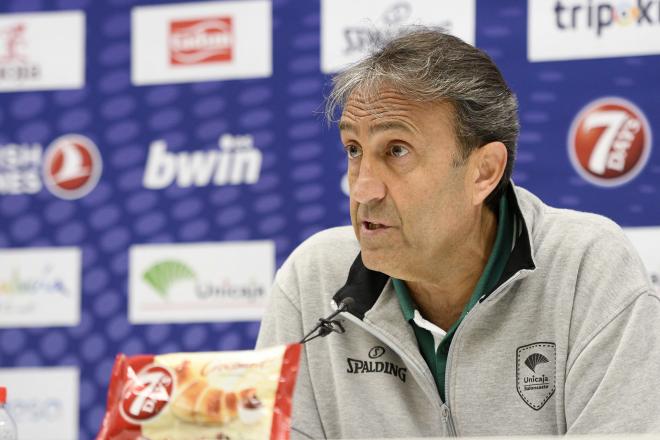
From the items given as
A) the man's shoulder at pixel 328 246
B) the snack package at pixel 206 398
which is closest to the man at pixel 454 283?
the man's shoulder at pixel 328 246

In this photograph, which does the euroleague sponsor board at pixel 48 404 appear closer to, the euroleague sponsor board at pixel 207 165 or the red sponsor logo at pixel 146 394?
the euroleague sponsor board at pixel 207 165

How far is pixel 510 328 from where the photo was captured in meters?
1.69

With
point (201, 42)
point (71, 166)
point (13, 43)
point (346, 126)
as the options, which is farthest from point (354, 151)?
point (13, 43)

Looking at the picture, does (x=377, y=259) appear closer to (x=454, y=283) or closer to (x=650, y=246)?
(x=454, y=283)

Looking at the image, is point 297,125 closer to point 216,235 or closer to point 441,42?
point 216,235

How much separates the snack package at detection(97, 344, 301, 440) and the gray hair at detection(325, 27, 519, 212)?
68 centimetres

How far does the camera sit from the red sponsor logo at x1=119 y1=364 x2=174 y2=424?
112cm

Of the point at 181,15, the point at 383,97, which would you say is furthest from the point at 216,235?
the point at 383,97

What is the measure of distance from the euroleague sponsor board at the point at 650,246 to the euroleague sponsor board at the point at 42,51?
6.39ft

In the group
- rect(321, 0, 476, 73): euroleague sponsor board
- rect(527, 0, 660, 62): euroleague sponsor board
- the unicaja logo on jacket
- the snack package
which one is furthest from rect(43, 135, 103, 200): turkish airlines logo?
the snack package

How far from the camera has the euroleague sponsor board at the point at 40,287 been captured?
10.9 feet

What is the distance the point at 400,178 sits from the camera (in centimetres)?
166

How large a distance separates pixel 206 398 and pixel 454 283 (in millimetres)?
756

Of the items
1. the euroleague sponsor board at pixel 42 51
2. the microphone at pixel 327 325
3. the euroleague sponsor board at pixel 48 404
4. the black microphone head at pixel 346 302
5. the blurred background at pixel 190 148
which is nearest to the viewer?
the microphone at pixel 327 325
